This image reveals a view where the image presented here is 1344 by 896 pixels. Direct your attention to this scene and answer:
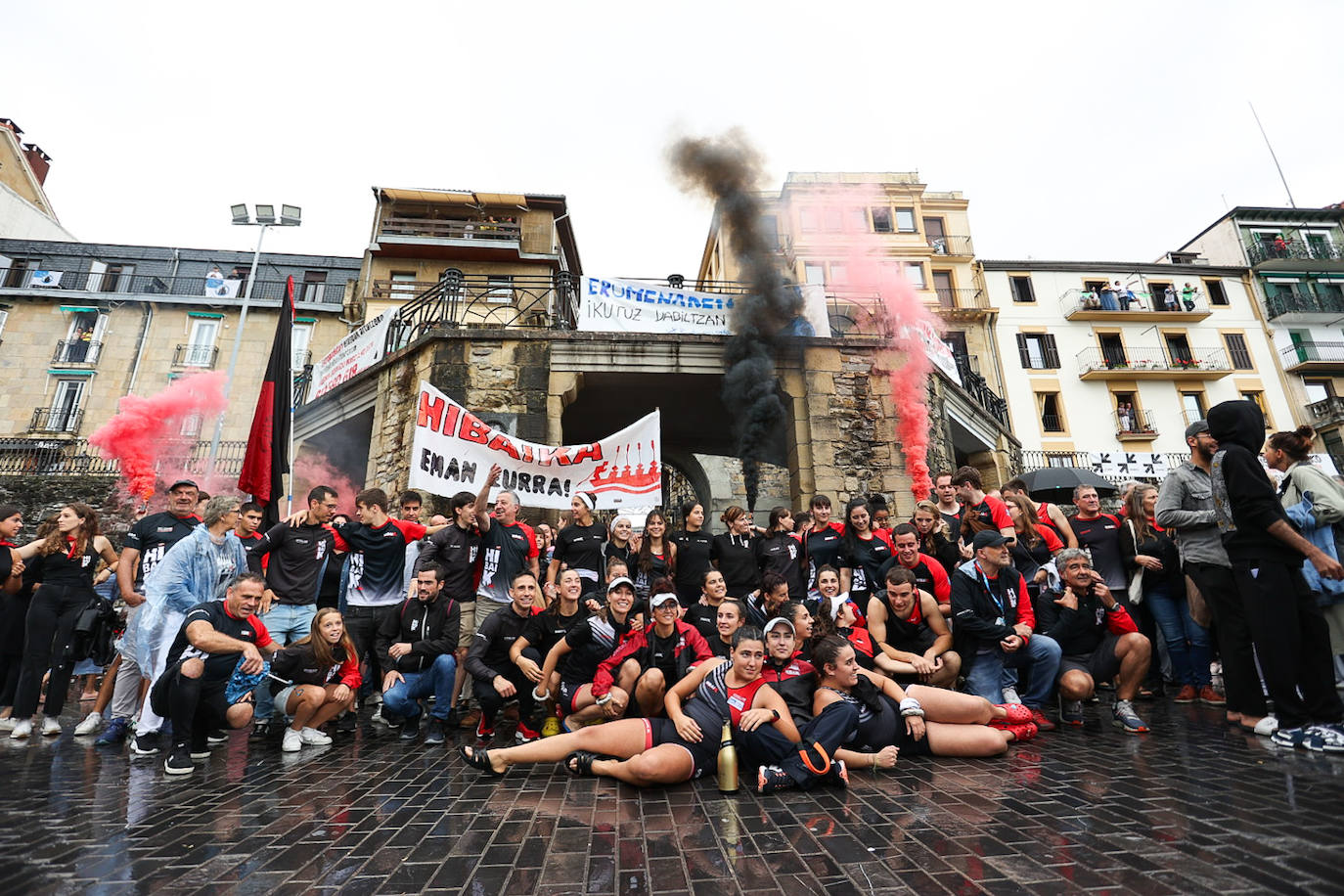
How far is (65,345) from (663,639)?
3642 centimetres

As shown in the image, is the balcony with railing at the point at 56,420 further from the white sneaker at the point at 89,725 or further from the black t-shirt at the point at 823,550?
the black t-shirt at the point at 823,550

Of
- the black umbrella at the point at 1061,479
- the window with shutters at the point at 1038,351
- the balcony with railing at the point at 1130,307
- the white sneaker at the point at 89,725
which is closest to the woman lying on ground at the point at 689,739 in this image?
the white sneaker at the point at 89,725

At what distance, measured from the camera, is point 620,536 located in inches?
264

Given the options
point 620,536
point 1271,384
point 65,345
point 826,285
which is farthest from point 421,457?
point 1271,384

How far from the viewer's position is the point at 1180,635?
18.7 feet

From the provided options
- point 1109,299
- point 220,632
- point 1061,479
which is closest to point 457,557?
point 220,632

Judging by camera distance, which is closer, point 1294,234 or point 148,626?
point 148,626

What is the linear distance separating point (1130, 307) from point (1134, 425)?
6.02 meters

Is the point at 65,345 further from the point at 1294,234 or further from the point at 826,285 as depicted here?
the point at 1294,234

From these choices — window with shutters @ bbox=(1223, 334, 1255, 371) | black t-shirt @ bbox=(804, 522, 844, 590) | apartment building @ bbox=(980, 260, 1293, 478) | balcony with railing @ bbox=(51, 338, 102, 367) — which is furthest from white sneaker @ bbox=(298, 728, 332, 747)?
window with shutters @ bbox=(1223, 334, 1255, 371)

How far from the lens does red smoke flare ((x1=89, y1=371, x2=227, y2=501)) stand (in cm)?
1881

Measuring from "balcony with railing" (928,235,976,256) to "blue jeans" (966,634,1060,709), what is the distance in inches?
1109

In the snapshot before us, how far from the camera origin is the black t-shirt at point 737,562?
6.60 meters

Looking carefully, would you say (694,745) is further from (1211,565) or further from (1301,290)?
(1301,290)
